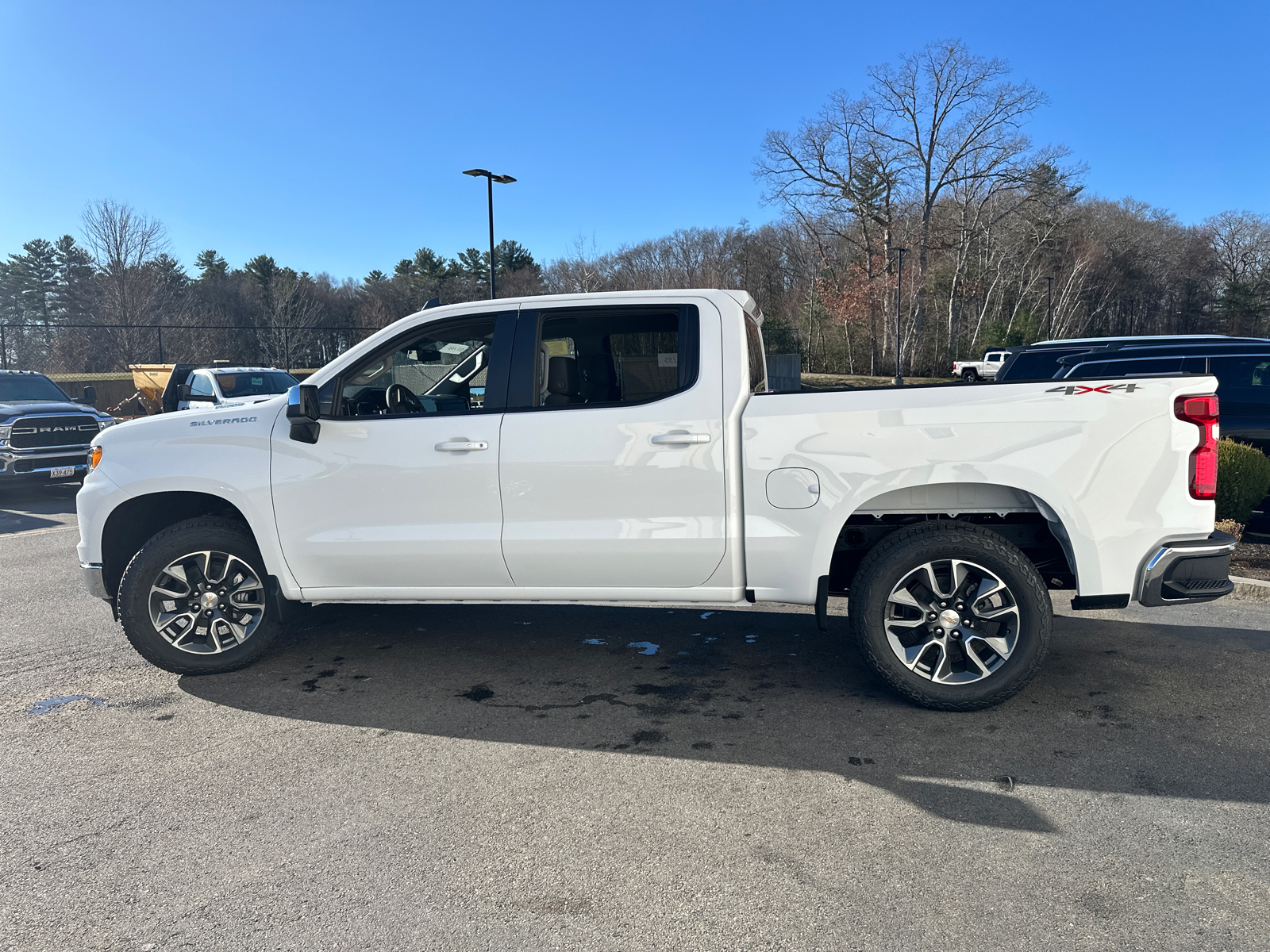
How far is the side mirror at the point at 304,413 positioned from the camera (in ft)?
15.2

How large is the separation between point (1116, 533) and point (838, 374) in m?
49.6

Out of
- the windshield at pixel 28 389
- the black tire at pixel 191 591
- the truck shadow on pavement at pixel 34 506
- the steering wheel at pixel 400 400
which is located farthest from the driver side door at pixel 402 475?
the windshield at pixel 28 389

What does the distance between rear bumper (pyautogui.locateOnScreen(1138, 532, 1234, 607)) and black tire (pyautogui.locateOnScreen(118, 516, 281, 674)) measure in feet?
14.6

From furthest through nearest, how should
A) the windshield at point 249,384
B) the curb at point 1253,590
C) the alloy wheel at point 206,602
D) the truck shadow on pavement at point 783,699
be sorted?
the windshield at point 249,384 < the curb at point 1253,590 < the alloy wheel at point 206,602 < the truck shadow on pavement at point 783,699

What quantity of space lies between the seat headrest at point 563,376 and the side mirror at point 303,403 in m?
1.22

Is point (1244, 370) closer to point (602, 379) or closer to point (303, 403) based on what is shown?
point (602, 379)

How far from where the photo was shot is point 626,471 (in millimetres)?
4426

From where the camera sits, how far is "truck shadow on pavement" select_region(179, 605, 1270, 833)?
370 centimetres

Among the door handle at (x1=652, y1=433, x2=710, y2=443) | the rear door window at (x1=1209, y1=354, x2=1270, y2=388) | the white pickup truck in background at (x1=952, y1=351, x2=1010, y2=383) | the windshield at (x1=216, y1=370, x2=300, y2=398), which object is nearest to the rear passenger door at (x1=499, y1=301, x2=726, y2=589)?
the door handle at (x1=652, y1=433, x2=710, y2=443)

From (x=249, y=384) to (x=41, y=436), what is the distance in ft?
15.0

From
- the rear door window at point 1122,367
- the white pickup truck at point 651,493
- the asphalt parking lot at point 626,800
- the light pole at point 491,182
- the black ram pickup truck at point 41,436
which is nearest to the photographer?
the asphalt parking lot at point 626,800

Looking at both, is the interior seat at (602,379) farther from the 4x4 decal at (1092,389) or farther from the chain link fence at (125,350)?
the chain link fence at (125,350)

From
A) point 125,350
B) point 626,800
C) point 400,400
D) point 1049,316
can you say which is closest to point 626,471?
point 400,400

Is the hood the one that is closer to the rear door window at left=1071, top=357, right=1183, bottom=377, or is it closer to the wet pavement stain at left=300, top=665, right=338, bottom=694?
the wet pavement stain at left=300, top=665, right=338, bottom=694
